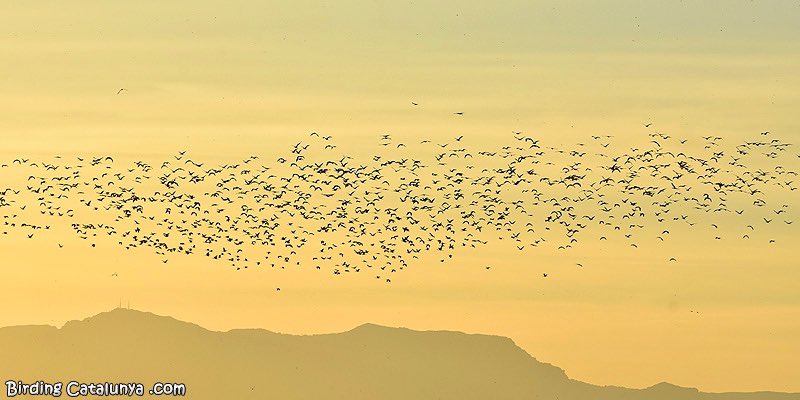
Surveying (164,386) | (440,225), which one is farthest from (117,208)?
(440,225)

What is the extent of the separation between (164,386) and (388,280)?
1384cm

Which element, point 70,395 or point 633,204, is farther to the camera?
point 633,204

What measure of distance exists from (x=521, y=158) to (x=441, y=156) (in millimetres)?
6540

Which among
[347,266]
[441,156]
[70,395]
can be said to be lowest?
[70,395]

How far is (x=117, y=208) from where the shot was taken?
3194 inches

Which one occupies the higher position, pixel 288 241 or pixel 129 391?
pixel 288 241

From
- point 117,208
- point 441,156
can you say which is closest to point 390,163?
point 441,156

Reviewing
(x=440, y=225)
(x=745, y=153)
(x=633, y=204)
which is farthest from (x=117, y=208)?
(x=745, y=153)

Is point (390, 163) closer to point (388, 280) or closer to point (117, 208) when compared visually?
point (388, 280)

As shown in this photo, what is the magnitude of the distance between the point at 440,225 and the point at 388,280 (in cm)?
560

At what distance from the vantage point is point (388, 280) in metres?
78.4

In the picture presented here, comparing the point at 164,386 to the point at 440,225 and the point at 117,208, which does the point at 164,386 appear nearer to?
the point at 117,208

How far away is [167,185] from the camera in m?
84.8

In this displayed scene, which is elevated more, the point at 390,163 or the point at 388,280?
the point at 390,163
